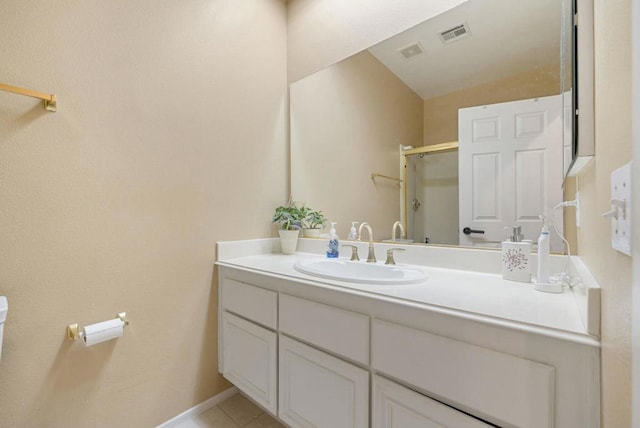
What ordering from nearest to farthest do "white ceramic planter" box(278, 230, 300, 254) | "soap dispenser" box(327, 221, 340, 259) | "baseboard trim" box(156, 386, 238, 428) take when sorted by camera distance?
"baseboard trim" box(156, 386, 238, 428), "soap dispenser" box(327, 221, 340, 259), "white ceramic planter" box(278, 230, 300, 254)

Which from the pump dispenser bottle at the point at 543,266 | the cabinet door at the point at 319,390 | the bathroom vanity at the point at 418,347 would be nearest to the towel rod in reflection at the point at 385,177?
the bathroom vanity at the point at 418,347

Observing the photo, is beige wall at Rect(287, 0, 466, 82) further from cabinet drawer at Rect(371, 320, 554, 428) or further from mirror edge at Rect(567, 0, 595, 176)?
cabinet drawer at Rect(371, 320, 554, 428)

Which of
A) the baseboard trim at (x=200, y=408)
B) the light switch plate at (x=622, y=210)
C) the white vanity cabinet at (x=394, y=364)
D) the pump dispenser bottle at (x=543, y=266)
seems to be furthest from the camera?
the baseboard trim at (x=200, y=408)

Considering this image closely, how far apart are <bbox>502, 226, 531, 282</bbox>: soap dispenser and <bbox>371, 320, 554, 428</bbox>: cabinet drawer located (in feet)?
1.60

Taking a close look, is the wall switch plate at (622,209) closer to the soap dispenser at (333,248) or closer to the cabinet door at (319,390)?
the cabinet door at (319,390)

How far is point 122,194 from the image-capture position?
127 cm

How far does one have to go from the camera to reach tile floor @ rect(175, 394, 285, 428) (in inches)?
57.7

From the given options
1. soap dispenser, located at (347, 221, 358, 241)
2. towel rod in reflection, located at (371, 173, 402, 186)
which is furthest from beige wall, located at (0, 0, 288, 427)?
towel rod in reflection, located at (371, 173, 402, 186)

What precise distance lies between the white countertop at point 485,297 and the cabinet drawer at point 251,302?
115mm

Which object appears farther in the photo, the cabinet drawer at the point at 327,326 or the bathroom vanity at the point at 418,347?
the cabinet drawer at the point at 327,326

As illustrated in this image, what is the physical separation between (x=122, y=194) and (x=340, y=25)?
1532mm

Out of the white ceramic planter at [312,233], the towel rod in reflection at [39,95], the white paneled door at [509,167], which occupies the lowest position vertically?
the white ceramic planter at [312,233]

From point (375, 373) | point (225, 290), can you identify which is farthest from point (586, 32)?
point (225, 290)

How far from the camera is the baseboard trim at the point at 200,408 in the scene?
1433 mm
